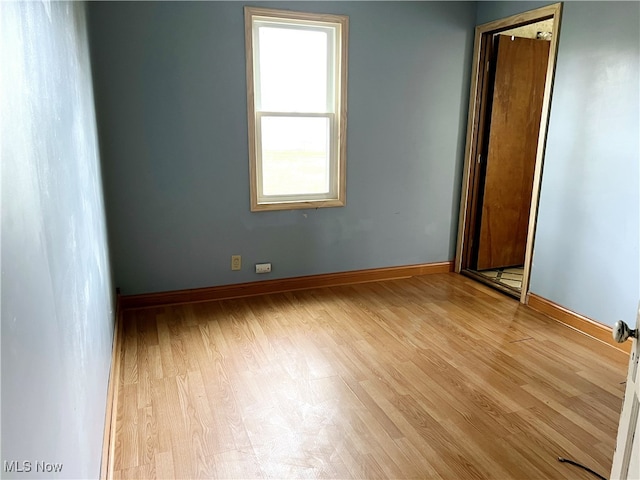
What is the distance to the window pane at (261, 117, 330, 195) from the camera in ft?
11.3

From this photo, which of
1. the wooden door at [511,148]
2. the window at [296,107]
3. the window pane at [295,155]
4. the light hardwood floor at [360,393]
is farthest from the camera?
the wooden door at [511,148]

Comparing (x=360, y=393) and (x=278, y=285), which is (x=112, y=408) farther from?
(x=278, y=285)

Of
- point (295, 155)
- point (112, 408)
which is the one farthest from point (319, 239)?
point (112, 408)

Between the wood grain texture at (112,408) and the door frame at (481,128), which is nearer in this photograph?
the wood grain texture at (112,408)

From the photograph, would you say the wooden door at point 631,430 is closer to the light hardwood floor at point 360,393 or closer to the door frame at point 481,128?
the light hardwood floor at point 360,393

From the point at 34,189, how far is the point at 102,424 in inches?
48.3

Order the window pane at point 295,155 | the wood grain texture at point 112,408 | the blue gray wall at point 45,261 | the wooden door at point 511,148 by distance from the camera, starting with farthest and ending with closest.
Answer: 1. the wooden door at point 511,148
2. the window pane at point 295,155
3. the wood grain texture at point 112,408
4. the blue gray wall at point 45,261

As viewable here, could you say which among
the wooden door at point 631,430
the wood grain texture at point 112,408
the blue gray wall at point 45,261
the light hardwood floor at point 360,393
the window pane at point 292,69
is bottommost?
the light hardwood floor at point 360,393

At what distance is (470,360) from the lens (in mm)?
2637

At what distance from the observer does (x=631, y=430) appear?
1.12m

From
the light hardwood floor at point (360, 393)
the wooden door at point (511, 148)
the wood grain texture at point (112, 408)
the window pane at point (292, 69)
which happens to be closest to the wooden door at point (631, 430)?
the light hardwood floor at point (360, 393)

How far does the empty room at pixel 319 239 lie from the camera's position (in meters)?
1.17

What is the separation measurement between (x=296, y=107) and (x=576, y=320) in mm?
2525

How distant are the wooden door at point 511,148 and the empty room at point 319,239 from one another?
0.03m
